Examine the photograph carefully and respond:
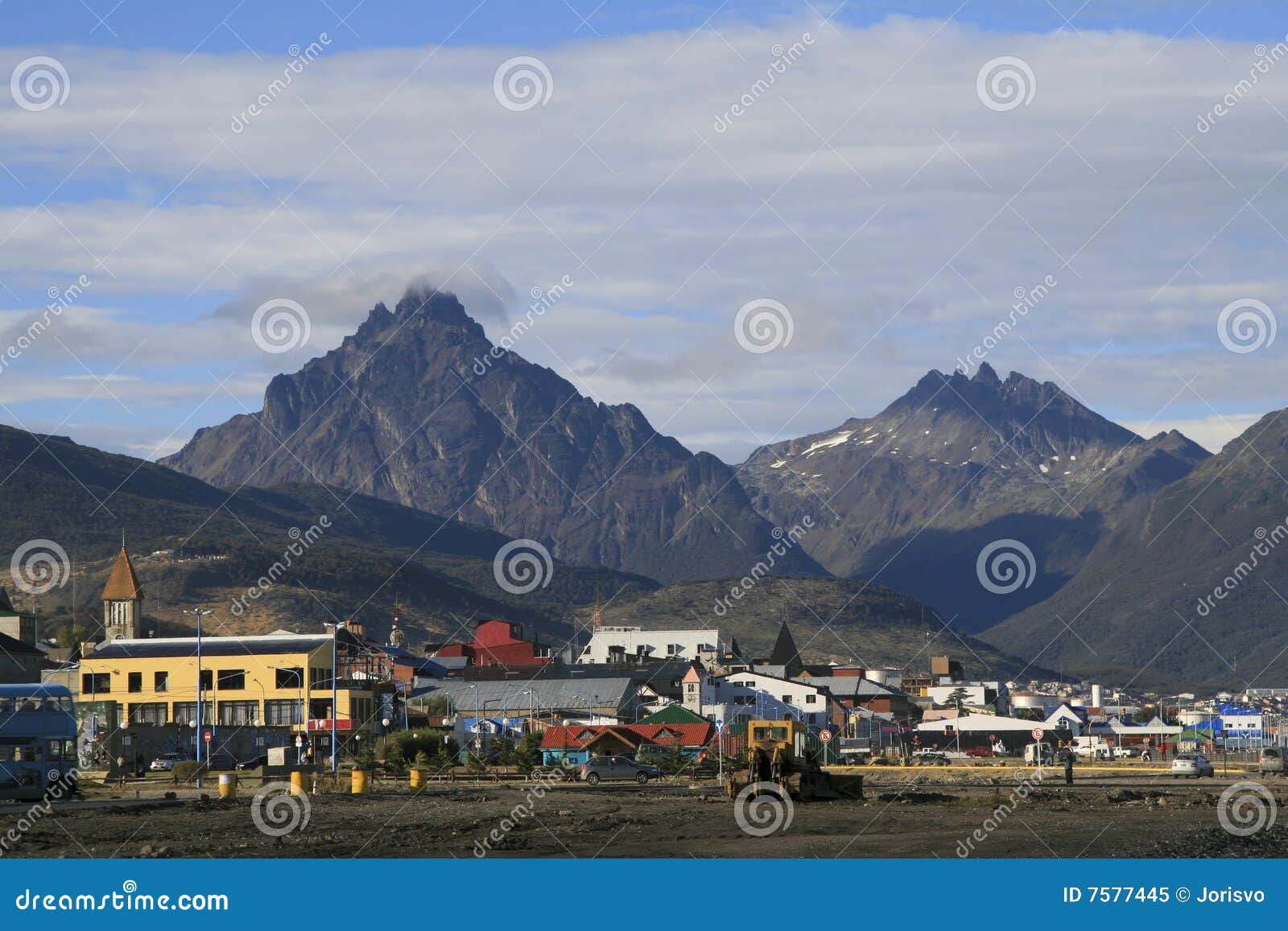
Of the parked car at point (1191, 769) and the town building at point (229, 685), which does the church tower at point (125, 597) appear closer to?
the town building at point (229, 685)

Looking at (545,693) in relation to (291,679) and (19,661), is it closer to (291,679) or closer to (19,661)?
(291,679)

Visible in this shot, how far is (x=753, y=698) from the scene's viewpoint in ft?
486

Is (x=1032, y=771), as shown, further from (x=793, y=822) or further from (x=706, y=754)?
(x=793, y=822)

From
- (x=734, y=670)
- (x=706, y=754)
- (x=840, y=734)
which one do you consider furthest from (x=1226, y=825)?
(x=734, y=670)

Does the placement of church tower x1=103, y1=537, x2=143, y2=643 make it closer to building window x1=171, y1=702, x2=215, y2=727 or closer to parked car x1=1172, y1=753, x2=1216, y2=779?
building window x1=171, y1=702, x2=215, y2=727

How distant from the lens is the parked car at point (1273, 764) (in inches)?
3674

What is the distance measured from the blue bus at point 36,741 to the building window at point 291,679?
49.7m

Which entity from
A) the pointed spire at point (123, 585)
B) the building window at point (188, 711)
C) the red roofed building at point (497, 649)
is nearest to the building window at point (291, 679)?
the building window at point (188, 711)

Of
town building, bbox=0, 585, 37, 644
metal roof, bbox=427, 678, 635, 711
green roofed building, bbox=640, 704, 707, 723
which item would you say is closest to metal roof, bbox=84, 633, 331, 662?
metal roof, bbox=427, 678, 635, 711

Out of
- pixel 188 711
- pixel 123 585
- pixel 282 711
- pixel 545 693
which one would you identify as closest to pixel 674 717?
pixel 545 693

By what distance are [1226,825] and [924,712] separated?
153981 mm

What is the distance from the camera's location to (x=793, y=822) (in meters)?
46.8

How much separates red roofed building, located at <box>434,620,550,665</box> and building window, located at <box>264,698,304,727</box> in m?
60.8

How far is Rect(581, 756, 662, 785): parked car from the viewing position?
77062mm
